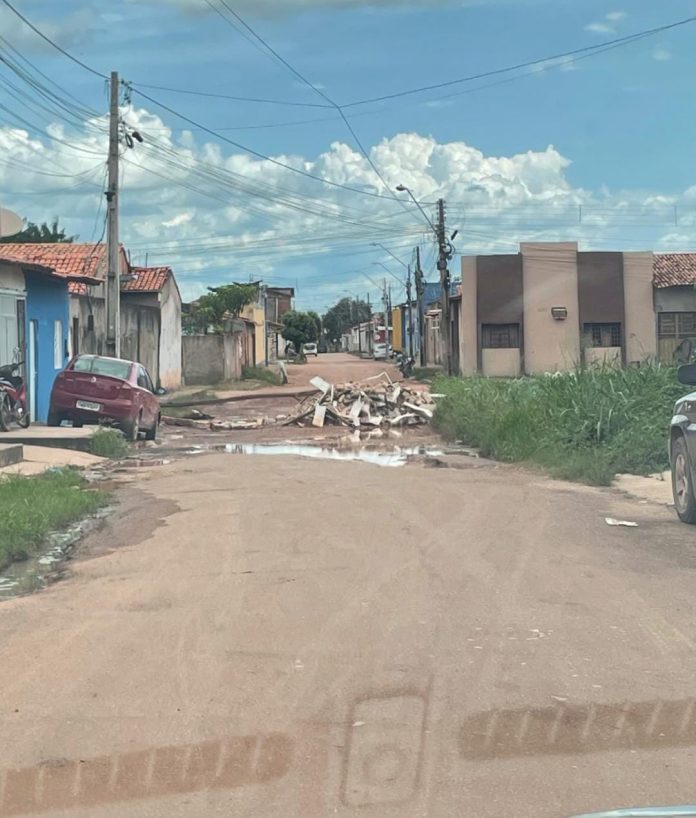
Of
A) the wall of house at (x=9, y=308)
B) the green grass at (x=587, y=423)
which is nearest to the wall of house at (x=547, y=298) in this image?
the green grass at (x=587, y=423)

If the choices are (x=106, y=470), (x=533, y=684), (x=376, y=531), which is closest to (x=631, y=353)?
(x=106, y=470)

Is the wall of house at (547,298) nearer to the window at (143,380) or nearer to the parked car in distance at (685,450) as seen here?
the window at (143,380)

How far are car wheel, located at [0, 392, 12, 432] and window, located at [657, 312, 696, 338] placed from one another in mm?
37604

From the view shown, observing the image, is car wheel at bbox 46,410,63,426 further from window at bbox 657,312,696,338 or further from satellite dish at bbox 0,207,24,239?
window at bbox 657,312,696,338

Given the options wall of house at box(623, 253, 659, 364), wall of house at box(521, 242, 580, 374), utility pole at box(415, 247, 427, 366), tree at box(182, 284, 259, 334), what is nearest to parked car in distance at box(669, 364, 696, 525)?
wall of house at box(521, 242, 580, 374)

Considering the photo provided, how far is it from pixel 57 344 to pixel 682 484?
18857mm

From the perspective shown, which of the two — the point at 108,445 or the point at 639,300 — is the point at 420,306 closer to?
the point at 639,300

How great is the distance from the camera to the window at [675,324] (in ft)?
166

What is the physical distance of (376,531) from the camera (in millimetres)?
10430

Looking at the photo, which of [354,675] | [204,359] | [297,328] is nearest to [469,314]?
[204,359]

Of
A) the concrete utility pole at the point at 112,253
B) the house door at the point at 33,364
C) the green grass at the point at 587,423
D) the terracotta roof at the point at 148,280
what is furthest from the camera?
the terracotta roof at the point at 148,280

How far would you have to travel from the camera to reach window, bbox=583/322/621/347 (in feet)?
166

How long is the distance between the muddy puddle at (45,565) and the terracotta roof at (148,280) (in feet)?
94.5

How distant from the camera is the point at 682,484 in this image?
36.1ft
